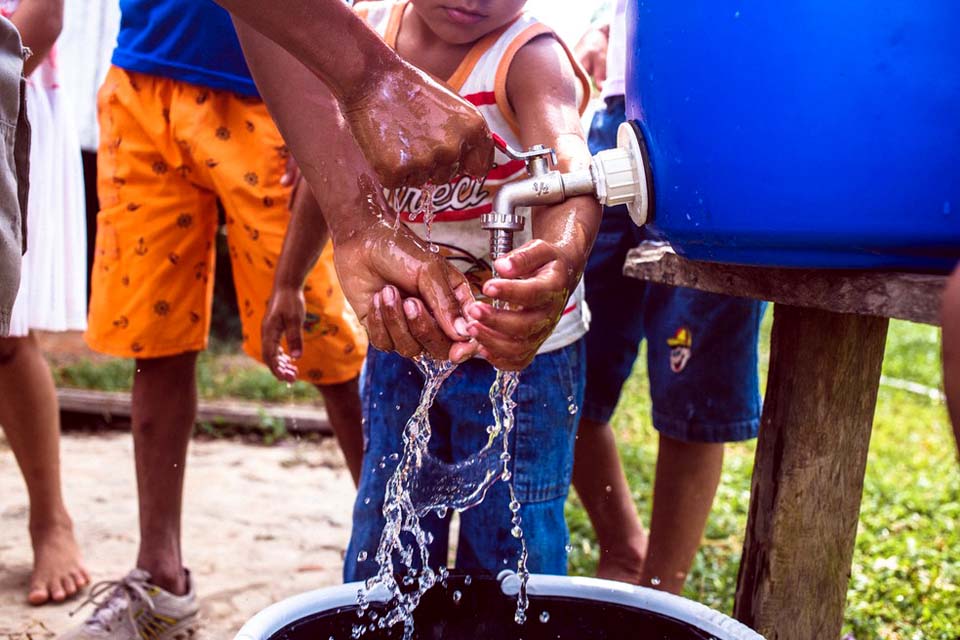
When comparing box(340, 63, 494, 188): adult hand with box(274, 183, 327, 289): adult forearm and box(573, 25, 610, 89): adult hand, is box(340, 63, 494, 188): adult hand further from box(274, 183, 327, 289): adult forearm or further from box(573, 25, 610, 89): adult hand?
box(573, 25, 610, 89): adult hand

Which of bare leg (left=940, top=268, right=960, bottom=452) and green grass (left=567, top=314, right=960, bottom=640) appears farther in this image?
green grass (left=567, top=314, right=960, bottom=640)

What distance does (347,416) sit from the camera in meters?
2.43

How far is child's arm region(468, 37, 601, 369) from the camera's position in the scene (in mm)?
1156

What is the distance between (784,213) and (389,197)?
76 centimetres

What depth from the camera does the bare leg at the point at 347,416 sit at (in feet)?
7.91

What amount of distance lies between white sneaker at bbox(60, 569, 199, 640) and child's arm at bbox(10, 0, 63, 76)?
1.13m

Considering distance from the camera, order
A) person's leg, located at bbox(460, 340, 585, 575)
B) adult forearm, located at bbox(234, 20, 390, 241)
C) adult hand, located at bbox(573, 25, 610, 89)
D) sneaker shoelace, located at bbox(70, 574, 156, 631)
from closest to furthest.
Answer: adult forearm, located at bbox(234, 20, 390, 241) → person's leg, located at bbox(460, 340, 585, 575) → sneaker shoelace, located at bbox(70, 574, 156, 631) → adult hand, located at bbox(573, 25, 610, 89)

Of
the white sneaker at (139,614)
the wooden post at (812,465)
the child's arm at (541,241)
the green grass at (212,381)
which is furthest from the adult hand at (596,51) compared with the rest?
the green grass at (212,381)

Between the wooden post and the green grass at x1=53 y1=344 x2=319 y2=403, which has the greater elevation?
the wooden post

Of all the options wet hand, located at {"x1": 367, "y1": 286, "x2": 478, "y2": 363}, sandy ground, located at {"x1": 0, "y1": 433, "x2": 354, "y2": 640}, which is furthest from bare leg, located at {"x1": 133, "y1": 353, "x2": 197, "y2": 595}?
wet hand, located at {"x1": 367, "y1": 286, "x2": 478, "y2": 363}

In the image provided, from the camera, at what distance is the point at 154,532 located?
2236mm

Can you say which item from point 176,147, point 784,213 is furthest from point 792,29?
point 176,147

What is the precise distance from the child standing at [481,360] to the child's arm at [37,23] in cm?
63

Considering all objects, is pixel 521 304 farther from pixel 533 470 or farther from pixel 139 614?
pixel 139 614
